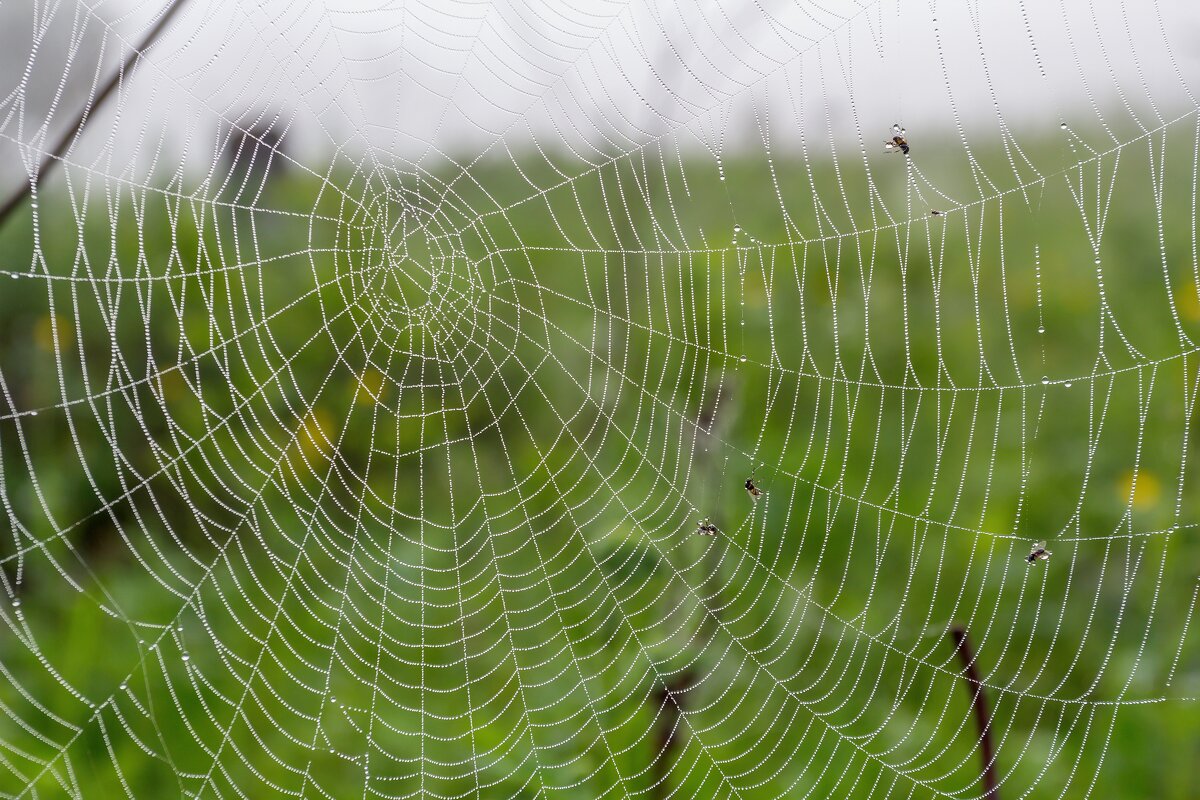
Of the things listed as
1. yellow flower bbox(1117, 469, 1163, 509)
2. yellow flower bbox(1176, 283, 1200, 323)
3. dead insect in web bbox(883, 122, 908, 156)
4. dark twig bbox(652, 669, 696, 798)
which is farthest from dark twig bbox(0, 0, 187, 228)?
yellow flower bbox(1176, 283, 1200, 323)

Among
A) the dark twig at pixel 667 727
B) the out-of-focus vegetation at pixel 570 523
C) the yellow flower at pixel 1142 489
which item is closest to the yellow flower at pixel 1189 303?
the out-of-focus vegetation at pixel 570 523

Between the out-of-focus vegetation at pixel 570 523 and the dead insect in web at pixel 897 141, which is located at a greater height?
the dead insect in web at pixel 897 141

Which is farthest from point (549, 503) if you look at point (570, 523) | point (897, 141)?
point (897, 141)

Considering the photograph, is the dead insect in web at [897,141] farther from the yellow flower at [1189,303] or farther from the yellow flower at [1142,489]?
the yellow flower at [1189,303]

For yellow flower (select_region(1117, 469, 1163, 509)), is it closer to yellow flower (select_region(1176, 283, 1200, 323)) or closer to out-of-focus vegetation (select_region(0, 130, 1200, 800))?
out-of-focus vegetation (select_region(0, 130, 1200, 800))

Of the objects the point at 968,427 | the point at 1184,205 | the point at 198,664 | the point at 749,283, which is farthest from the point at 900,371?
the point at 1184,205

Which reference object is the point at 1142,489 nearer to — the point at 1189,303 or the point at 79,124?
the point at 1189,303
